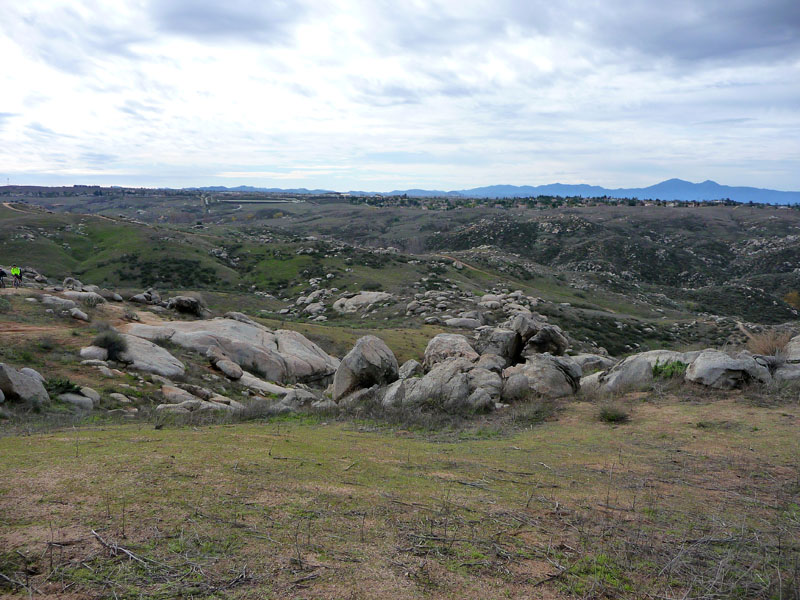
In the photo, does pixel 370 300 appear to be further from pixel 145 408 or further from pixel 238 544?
pixel 238 544

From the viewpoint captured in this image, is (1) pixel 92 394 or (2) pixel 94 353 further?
(2) pixel 94 353

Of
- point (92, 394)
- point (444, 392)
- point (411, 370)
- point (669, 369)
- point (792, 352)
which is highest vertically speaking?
point (792, 352)

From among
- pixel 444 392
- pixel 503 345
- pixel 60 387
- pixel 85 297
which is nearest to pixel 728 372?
pixel 444 392

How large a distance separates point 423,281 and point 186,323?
3225cm

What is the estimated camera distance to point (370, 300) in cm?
4462

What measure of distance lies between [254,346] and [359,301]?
75.9 feet

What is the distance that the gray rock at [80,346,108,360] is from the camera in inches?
639

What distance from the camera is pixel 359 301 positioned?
4481 centimetres

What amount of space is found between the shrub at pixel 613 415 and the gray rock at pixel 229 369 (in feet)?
44.0

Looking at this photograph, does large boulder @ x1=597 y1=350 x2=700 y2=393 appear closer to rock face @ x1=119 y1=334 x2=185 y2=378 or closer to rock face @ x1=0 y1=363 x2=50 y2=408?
rock face @ x1=119 y1=334 x2=185 y2=378

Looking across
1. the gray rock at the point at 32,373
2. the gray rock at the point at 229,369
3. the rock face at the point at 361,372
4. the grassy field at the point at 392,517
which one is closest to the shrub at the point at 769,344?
the grassy field at the point at 392,517

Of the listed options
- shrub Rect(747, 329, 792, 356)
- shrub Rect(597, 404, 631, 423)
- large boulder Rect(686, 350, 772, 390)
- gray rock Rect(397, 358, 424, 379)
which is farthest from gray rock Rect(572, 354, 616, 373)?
shrub Rect(597, 404, 631, 423)

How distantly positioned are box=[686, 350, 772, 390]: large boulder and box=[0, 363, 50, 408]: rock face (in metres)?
17.9

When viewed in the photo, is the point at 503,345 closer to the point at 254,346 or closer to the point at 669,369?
the point at 669,369
